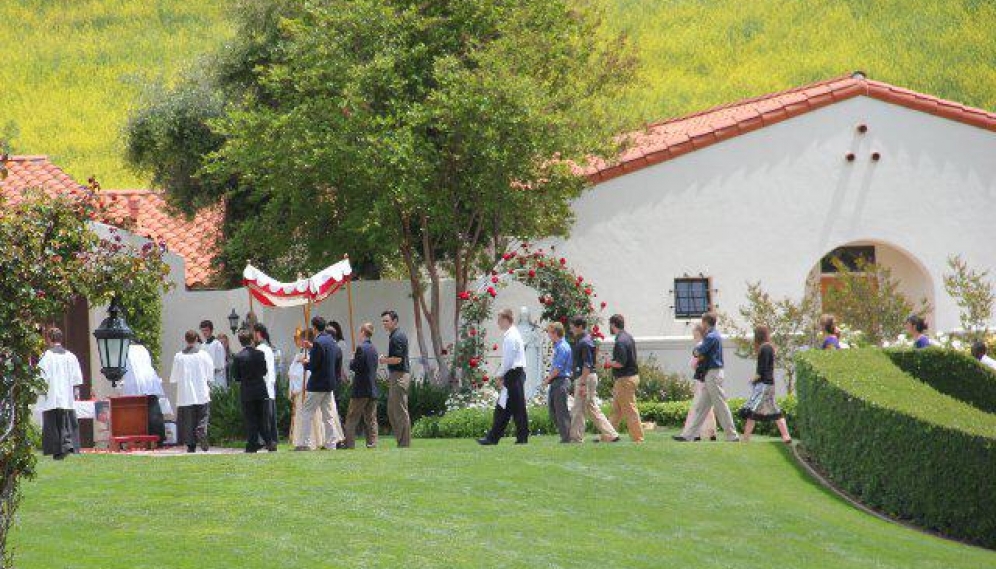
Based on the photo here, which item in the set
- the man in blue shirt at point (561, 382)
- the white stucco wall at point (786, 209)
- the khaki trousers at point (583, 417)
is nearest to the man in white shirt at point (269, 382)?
the man in blue shirt at point (561, 382)

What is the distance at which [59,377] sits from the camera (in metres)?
20.3

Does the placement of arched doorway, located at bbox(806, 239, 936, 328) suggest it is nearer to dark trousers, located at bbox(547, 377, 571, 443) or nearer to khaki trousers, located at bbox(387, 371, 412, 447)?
dark trousers, located at bbox(547, 377, 571, 443)

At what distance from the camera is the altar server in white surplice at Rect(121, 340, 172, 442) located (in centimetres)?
2455

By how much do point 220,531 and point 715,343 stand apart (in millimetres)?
9229

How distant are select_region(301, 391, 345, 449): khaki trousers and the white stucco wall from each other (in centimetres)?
1117

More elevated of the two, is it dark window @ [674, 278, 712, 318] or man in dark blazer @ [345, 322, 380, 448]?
dark window @ [674, 278, 712, 318]

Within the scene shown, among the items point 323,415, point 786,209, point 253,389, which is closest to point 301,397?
→ point 323,415

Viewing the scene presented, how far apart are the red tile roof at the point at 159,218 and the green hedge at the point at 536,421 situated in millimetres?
8078

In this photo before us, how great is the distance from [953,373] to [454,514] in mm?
9553

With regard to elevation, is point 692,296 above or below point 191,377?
above

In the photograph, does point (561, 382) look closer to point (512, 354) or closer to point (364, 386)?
point (512, 354)

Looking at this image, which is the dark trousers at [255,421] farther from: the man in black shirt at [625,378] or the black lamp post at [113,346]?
the man in black shirt at [625,378]

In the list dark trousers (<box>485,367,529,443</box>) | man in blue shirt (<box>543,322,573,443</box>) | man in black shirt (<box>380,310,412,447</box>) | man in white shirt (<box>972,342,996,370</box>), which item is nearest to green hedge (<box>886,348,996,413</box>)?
man in white shirt (<box>972,342,996,370</box>)

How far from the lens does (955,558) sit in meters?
14.7
